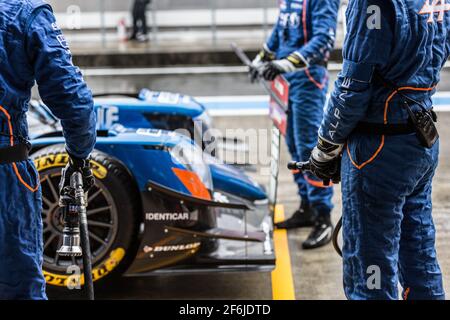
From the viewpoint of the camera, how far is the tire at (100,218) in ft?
16.0

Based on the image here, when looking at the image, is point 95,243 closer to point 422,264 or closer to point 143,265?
point 143,265

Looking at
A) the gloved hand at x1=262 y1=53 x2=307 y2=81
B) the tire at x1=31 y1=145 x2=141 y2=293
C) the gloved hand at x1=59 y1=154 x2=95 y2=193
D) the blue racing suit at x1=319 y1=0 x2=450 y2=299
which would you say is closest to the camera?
the blue racing suit at x1=319 y1=0 x2=450 y2=299

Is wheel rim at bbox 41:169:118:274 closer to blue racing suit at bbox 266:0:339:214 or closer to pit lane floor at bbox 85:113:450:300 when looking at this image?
pit lane floor at bbox 85:113:450:300

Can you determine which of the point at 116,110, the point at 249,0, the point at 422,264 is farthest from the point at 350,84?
the point at 249,0

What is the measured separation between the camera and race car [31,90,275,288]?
193 inches

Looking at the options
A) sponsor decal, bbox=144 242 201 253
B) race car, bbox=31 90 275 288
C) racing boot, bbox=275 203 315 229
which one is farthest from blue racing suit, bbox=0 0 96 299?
racing boot, bbox=275 203 315 229

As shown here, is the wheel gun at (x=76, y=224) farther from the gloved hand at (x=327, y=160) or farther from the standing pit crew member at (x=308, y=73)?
the standing pit crew member at (x=308, y=73)

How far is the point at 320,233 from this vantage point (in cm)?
590

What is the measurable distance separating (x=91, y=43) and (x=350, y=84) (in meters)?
12.5

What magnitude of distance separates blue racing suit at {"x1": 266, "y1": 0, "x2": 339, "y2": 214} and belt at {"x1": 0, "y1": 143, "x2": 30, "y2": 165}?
263cm

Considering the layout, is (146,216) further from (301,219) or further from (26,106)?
(301,219)

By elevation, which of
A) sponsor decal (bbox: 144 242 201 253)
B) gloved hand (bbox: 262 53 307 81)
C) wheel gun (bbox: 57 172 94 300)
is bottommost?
sponsor decal (bbox: 144 242 201 253)

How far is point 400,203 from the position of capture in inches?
152

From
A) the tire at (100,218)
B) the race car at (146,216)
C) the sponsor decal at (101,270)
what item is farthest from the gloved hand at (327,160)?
the sponsor decal at (101,270)
